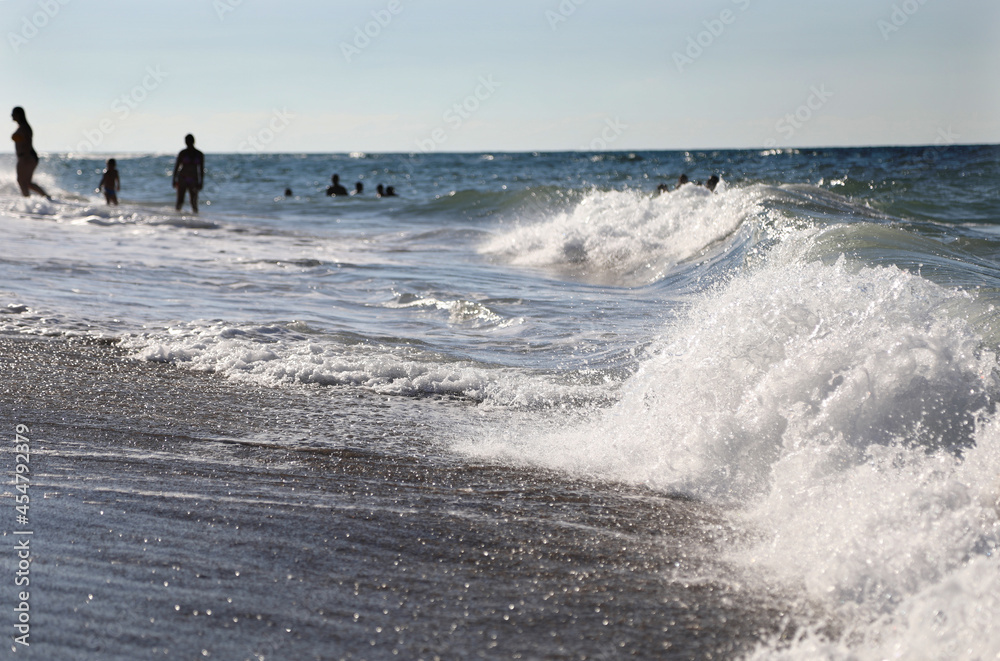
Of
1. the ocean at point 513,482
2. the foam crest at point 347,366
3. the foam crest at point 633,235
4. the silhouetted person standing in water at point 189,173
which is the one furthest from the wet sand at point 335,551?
the silhouetted person standing in water at point 189,173

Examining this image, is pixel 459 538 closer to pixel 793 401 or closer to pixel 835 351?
pixel 793 401

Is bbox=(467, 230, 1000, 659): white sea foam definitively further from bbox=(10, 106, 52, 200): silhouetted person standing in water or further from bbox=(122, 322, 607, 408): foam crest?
bbox=(10, 106, 52, 200): silhouetted person standing in water

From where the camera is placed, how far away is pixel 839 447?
9.90 ft

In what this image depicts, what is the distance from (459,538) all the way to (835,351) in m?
1.64

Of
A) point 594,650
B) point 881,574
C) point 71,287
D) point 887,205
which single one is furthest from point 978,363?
point 887,205

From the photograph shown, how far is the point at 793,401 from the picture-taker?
10.7ft

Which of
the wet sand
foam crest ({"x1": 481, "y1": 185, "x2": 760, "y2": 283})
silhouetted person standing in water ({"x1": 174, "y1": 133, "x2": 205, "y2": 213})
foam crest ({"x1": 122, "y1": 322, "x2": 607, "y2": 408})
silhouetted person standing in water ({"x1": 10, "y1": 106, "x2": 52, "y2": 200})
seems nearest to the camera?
the wet sand

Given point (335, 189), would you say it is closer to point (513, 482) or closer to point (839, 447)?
point (513, 482)

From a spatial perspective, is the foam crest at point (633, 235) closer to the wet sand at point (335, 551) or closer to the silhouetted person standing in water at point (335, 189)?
the wet sand at point (335, 551)

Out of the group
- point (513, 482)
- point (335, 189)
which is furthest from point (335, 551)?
point (335, 189)

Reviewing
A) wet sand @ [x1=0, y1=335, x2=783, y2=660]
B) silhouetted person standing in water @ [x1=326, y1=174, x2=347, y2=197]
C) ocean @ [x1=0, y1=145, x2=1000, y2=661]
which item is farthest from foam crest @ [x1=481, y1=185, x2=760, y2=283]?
silhouetted person standing in water @ [x1=326, y1=174, x2=347, y2=197]

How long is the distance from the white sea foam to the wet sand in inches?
8.1

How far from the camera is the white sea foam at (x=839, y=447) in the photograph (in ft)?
7.34

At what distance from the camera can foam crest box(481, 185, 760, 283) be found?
37.4ft
